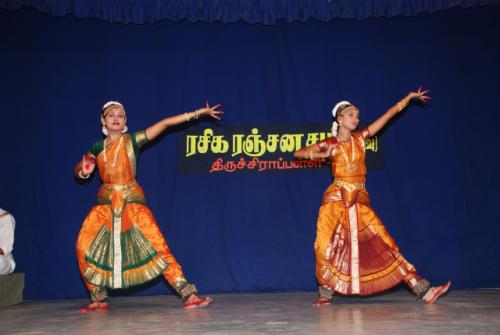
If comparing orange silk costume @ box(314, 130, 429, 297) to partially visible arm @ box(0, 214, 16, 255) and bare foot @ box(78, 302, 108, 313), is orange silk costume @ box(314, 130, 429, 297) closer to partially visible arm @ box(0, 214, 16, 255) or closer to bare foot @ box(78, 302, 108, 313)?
bare foot @ box(78, 302, 108, 313)

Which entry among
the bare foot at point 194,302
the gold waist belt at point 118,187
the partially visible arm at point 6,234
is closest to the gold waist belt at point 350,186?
the bare foot at point 194,302

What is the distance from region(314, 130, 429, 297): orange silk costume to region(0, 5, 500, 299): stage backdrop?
88 centimetres

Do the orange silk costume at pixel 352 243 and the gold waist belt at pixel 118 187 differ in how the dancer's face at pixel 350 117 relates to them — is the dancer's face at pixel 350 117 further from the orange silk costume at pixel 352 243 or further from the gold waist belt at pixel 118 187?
the gold waist belt at pixel 118 187

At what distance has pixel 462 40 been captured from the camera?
218 inches

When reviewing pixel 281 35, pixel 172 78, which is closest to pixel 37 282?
pixel 172 78

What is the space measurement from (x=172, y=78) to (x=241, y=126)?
74cm

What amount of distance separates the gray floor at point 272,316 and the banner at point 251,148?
1.14 m

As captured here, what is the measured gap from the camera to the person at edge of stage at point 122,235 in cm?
437

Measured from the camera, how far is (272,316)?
384cm

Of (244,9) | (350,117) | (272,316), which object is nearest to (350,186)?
(350,117)

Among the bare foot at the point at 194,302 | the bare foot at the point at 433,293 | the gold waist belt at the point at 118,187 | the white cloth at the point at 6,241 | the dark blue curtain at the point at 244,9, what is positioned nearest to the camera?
the bare foot at the point at 433,293

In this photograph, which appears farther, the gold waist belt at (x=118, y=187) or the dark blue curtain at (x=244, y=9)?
the dark blue curtain at (x=244, y=9)

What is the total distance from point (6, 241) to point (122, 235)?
122 centimetres

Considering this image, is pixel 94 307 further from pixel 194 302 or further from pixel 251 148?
pixel 251 148
